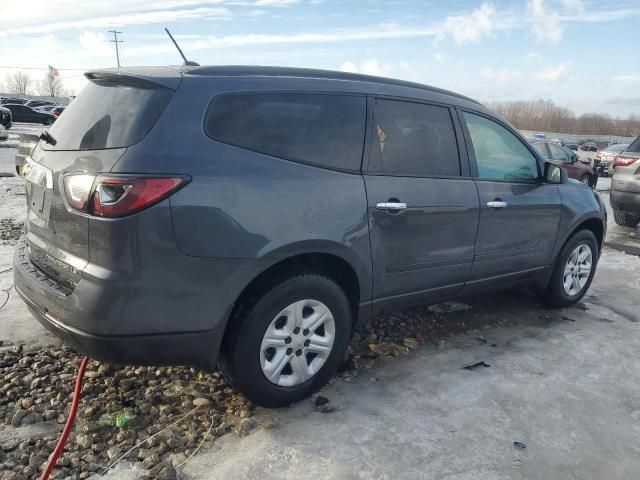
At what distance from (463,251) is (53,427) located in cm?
281

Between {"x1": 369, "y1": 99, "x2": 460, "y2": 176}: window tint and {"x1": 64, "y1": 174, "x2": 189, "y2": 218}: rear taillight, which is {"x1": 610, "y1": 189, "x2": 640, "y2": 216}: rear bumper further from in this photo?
{"x1": 64, "y1": 174, "x2": 189, "y2": 218}: rear taillight

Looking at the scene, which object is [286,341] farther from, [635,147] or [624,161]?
[635,147]

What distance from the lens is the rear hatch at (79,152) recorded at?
256 centimetres

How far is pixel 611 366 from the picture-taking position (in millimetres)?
3879

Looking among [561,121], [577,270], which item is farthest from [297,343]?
[561,121]

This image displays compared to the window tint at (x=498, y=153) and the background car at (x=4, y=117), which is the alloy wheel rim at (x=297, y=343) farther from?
the background car at (x=4, y=117)

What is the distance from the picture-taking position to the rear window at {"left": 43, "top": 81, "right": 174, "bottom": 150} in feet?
8.48

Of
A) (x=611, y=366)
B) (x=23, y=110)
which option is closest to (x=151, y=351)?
(x=611, y=366)

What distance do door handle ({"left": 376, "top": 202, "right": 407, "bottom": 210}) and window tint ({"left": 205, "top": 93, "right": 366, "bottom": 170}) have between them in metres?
0.26

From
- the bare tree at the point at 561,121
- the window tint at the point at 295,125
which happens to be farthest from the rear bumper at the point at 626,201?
the bare tree at the point at 561,121

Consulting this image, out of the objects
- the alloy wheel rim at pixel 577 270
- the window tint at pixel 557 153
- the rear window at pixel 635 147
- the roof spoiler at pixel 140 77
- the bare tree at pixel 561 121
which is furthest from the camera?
the bare tree at pixel 561 121

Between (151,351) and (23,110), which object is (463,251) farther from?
(23,110)

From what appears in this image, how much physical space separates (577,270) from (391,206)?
8.85 ft

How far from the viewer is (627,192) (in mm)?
8930
